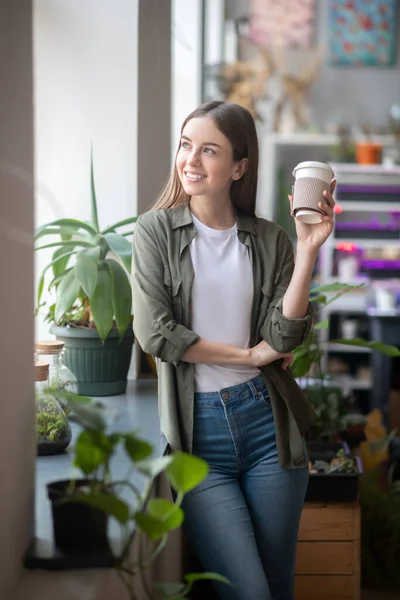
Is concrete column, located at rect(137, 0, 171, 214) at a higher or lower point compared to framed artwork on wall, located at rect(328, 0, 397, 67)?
lower

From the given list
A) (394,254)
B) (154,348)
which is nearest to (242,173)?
(154,348)

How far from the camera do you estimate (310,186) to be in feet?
5.29

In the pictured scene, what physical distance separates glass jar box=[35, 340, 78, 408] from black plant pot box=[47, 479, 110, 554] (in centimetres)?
80

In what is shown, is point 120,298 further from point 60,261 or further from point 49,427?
point 49,427

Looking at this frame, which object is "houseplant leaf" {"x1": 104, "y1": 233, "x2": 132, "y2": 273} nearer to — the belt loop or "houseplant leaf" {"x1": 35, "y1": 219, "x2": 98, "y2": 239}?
"houseplant leaf" {"x1": 35, "y1": 219, "x2": 98, "y2": 239}

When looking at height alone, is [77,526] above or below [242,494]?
above

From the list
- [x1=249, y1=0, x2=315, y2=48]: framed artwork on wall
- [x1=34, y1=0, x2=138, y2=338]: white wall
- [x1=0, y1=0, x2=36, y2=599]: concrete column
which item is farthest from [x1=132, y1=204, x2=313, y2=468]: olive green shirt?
[x1=249, y1=0, x2=315, y2=48]: framed artwork on wall

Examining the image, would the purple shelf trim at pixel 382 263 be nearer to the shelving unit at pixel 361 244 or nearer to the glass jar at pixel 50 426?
the shelving unit at pixel 361 244

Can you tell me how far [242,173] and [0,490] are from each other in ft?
3.22

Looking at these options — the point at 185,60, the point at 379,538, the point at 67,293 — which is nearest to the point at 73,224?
the point at 67,293

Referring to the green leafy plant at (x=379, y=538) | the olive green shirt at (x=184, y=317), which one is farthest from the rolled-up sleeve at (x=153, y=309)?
the green leafy plant at (x=379, y=538)

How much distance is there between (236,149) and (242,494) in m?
0.77

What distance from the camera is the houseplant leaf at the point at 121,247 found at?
2307 millimetres

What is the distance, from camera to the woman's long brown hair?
1.84m
